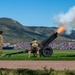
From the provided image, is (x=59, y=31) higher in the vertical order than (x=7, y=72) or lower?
higher

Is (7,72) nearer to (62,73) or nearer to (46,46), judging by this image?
(62,73)

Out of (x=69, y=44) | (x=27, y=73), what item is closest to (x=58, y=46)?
(x=69, y=44)

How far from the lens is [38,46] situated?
39500 mm

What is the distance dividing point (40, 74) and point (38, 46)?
2497cm

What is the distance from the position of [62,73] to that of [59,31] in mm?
26079

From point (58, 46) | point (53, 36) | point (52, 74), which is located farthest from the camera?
point (58, 46)

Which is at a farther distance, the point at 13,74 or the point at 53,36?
the point at 53,36

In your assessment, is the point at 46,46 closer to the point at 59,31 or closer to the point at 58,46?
the point at 59,31

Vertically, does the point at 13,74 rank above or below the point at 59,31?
below

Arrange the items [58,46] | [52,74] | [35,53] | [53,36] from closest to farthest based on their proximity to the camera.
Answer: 1. [52,74]
2. [35,53]
3. [53,36]
4. [58,46]

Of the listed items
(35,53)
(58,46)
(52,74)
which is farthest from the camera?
(58,46)

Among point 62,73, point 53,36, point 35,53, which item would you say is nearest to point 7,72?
point 62,73

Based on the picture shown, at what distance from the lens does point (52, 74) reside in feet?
46.9

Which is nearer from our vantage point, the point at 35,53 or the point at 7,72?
the point at 7,72
